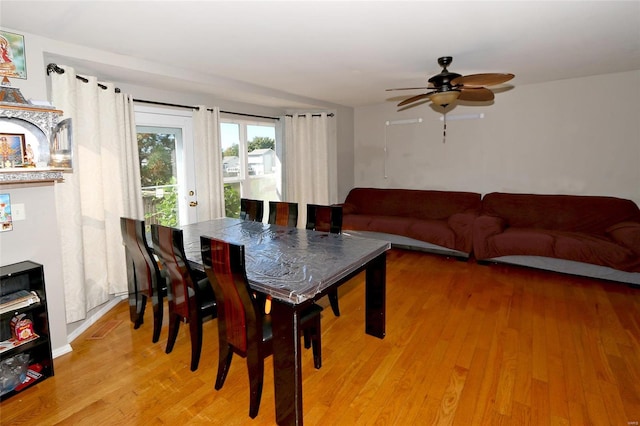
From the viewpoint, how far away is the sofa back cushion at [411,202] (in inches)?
192

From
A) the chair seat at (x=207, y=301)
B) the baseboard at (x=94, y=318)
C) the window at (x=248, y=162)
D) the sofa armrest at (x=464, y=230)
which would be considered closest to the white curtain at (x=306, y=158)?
the window at (x=248, y=162)

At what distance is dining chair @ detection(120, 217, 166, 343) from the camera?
7.83 feet

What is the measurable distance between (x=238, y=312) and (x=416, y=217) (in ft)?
12.8

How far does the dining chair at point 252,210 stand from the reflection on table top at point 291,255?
1.43ft

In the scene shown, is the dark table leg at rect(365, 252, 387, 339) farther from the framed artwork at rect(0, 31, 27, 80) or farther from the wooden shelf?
the framed artwork at rect(0, 31, 27, 80)

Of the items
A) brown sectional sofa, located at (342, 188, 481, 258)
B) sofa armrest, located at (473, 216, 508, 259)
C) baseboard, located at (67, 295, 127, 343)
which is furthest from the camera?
brown sectional sofa, located at (342, 188, 481, 258)

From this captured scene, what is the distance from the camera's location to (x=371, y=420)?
5.74 ft

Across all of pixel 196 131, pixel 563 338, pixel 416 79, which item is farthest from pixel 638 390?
pixel 196 131

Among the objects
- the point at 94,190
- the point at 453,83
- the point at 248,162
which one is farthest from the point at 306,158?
the point at 94,190

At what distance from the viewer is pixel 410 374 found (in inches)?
83.5

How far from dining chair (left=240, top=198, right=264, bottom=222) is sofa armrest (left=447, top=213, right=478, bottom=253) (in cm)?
252

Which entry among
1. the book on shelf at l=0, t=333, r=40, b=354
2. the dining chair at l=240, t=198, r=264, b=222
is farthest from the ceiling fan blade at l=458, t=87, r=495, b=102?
the book on shelf at l=0, t=333, r=40, b=354

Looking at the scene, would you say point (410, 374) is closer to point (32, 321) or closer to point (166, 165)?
point (32, 321)

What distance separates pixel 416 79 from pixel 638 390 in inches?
127
